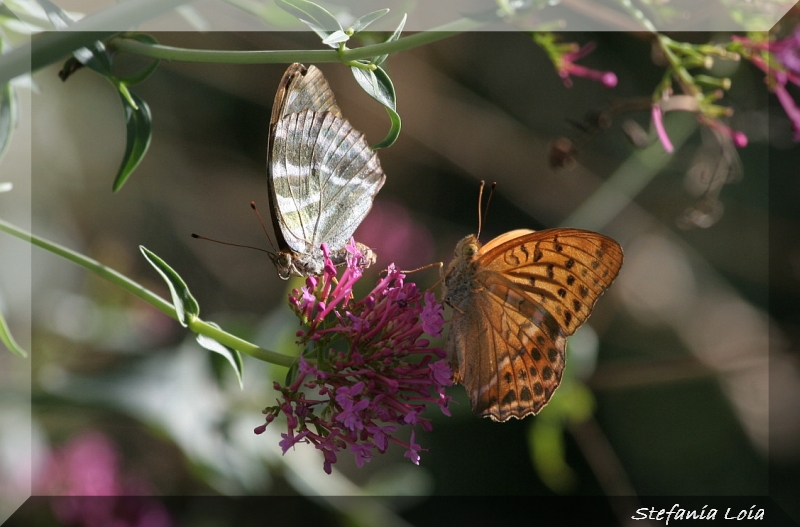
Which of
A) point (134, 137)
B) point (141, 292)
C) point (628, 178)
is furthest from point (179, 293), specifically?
point (628, 178)

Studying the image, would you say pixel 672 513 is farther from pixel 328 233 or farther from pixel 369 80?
pixel 369 80

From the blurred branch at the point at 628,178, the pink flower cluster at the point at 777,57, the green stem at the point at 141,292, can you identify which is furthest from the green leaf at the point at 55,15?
the blurred branch at the point at 628,178

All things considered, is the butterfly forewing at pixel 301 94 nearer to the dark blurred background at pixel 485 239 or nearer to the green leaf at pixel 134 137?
the green leaf at pixel 134 137

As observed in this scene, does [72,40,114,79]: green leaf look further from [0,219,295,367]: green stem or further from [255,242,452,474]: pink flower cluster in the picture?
[255,242,452,474]: pink flower cluster

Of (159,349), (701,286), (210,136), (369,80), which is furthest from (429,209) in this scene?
(369,80)

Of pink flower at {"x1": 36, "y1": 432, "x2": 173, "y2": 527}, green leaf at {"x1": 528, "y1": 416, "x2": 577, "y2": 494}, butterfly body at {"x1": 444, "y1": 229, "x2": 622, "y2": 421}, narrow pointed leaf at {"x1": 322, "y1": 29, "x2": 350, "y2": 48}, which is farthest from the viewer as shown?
green leaf at {"x1": 528, "y1": 416, "x2": 577, "y2": 494}

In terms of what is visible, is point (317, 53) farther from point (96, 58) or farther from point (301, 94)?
point (96, 58)

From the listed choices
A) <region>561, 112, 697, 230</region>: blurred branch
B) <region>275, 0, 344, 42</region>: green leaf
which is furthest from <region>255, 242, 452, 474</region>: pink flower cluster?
<region>561, 112, 697, 230</region>: blurred branch
